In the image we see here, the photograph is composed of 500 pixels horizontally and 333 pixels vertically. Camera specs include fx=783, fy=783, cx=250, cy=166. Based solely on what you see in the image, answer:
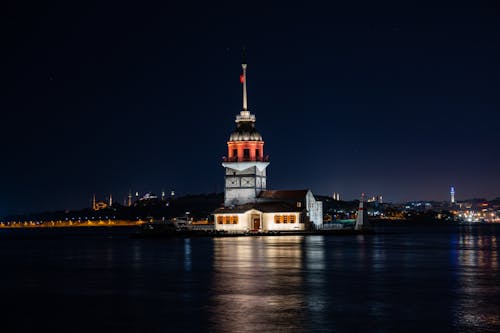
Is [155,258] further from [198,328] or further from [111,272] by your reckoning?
[198,328]

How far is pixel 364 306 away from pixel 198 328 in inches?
281

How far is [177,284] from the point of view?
3641 centimetres

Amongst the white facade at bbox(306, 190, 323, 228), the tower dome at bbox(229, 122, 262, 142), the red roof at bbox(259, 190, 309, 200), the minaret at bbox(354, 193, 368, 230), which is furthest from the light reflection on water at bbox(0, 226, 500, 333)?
the minaret at bbox(354, 193, 368, 230)

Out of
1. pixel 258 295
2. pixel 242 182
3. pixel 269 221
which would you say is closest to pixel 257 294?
pixel 258 295

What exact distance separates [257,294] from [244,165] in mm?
73660

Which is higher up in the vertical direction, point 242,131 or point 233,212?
point 242,131

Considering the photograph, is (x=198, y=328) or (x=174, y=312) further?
(x=174, y=312)

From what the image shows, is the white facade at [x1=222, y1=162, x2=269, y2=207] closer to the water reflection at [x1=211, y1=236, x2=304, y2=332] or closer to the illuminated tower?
the illuminated tower

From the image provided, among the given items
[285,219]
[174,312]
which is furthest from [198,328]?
[285,219]

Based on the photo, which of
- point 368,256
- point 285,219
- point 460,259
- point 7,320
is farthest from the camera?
point 285,219

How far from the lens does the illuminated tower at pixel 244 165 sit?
342 ft

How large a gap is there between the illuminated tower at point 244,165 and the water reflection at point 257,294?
52667 mm

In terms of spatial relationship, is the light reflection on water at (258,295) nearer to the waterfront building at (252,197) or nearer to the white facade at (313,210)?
the waterfront building at (252,197)

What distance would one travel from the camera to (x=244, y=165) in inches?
4114
